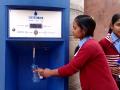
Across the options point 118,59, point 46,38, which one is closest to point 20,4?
point 46,38

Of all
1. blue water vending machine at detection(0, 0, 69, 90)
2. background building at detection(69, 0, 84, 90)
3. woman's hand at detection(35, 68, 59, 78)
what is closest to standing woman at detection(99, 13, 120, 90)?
background building at detection(69, 0, 84, 90)

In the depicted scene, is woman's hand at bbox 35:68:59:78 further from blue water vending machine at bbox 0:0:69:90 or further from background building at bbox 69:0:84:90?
background building at bbox 69:0:84:90

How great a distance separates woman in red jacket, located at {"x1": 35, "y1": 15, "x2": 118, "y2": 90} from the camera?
291cm

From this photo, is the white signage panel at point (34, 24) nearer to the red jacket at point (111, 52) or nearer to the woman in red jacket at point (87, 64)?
the woman in red jacket at point (87, 64)

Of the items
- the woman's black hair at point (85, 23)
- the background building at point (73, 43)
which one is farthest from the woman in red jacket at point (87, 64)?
the background building at point (73, 43)

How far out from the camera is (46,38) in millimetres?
2922

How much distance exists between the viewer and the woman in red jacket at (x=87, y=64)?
2.91 meters

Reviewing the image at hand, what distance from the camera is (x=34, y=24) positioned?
9.62 feet

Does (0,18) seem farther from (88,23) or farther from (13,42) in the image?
(88,23)

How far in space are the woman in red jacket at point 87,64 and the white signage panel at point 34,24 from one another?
160 millimetres

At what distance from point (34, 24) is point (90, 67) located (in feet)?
1.82

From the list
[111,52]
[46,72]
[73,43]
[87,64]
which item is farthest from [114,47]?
[46,72]

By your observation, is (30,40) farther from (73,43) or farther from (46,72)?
(73,43)

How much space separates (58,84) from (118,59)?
635 millimetres
